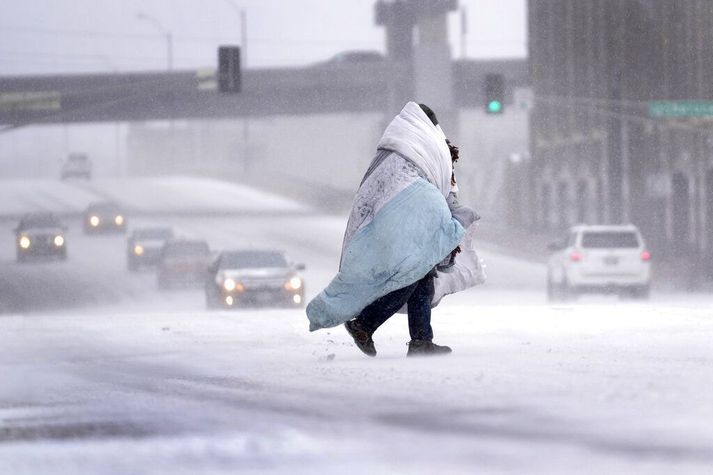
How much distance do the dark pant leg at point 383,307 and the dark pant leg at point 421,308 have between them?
0.20ft

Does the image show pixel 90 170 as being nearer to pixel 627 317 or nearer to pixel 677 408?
pixel 627 317

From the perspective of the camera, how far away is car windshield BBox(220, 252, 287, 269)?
1227 inches

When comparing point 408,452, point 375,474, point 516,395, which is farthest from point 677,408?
point 375,474

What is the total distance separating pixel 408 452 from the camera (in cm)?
551

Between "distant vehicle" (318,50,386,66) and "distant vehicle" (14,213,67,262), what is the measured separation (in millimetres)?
48478

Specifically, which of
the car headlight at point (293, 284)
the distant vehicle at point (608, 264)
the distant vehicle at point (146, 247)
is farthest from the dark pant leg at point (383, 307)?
the distant vehicle at point (146, 247)

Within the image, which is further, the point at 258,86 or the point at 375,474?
the point at 258,86

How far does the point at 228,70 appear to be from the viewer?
4788 centimetres

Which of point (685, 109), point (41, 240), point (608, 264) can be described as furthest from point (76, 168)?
point (608, 264)

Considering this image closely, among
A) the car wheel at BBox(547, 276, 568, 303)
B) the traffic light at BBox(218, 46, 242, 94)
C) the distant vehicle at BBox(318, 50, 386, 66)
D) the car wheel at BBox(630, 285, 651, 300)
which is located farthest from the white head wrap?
the distant vehicle at BBox(318, 50, 386, 66)

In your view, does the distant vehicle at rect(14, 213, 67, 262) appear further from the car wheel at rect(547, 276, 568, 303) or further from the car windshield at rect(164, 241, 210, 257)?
the car wheel at rect(547, 276, 568, 303)

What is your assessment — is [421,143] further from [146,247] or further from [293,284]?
[146,247]

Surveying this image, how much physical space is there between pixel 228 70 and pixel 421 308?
38567 mm

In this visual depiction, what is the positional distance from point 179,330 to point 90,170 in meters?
99.6
